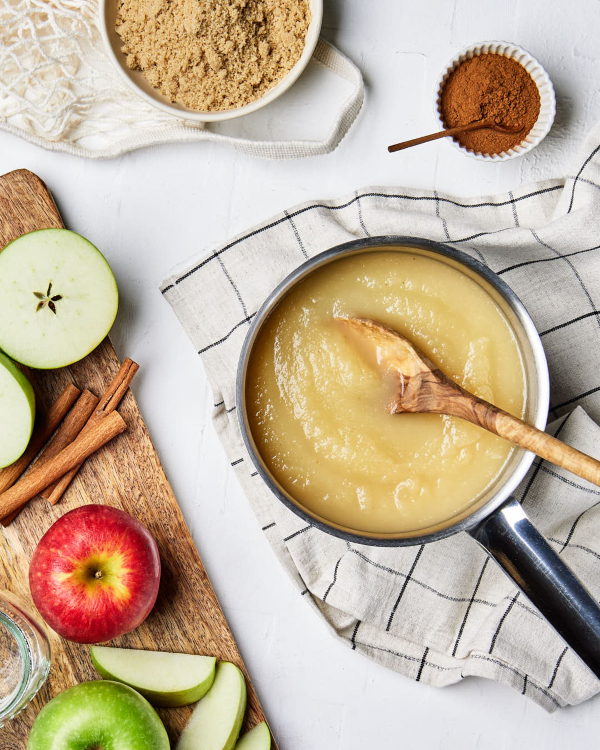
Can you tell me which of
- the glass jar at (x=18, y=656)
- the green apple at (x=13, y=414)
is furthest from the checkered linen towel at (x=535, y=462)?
the glass jar at (x=18, y=656)

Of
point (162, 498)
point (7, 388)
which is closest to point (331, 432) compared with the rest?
point (162, 498)

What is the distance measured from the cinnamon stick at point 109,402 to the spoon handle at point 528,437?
1.88 ft

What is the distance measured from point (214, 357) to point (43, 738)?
66cm

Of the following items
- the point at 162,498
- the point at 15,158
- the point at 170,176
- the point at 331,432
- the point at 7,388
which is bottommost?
the point at 162,498

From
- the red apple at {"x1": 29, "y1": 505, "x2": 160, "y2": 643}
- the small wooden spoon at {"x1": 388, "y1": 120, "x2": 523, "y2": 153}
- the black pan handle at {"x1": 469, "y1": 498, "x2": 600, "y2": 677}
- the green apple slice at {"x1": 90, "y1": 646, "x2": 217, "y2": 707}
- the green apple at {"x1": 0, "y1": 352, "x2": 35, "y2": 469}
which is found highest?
the small wooden spoon at {"x1": 388, "y1": 120, "x2": 523, "y2": 153}

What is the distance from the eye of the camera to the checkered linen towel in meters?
1.16

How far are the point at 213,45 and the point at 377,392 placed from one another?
25.1 inches

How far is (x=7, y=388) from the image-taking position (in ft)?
3.78

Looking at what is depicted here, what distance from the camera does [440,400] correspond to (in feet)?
3.09

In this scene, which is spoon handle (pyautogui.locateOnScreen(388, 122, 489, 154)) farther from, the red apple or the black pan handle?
the red apple

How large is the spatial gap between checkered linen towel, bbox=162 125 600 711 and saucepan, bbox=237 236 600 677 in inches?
8.0

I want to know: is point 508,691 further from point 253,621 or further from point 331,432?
point 331,432

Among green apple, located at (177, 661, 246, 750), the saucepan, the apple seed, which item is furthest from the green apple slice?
the apple seed

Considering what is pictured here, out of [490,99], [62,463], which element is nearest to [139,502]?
[62,463]
